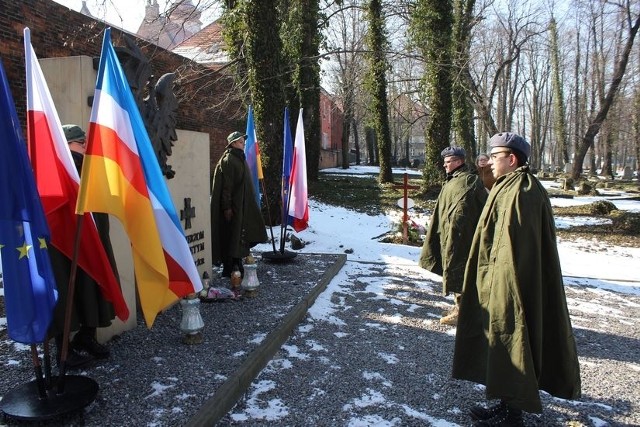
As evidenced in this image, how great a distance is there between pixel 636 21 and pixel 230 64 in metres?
14.2

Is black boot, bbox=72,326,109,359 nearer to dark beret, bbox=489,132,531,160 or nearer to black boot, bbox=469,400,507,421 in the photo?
black boot, bbox=469,400,507,421

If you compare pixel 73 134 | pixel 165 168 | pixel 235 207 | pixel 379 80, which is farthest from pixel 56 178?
pixel 379 80

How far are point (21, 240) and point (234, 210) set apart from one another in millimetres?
3604

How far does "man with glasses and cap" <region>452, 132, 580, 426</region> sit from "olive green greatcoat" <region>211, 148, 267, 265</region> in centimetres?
363

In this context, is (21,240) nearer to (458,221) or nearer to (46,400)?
(46,400)

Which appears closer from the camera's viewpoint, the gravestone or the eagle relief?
the gravestone

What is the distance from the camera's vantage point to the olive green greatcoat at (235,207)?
6031 mm

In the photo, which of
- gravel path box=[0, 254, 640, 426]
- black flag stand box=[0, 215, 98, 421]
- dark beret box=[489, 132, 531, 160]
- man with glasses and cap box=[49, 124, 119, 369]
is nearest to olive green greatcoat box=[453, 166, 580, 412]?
dark beret box=[489, 132, 531, 160]

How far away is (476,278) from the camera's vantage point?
3.16m

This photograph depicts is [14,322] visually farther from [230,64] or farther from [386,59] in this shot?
[386,59]

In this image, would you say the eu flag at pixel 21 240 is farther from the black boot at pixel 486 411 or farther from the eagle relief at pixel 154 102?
the black boot at pixel 486 411

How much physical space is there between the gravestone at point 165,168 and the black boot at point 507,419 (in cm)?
301

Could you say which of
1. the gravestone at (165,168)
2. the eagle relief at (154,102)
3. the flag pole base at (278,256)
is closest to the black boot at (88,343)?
the gravestone at (165,168)

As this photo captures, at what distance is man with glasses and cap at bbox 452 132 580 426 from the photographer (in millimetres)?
2807
